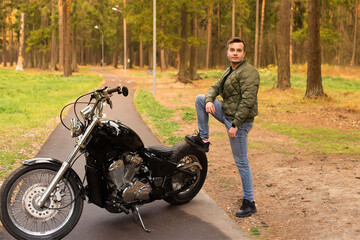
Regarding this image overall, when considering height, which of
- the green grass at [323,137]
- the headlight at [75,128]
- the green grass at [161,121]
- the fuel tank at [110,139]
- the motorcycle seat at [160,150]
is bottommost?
the green grass at [323,137]

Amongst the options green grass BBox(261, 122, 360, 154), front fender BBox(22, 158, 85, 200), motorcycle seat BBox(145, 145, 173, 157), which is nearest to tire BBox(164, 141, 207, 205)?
motorcycle seat BBox(145, 145, 173, 157)

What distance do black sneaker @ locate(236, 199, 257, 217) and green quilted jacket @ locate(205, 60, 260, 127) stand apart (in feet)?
3.66

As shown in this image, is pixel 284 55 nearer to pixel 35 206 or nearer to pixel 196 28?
pixel 196 28

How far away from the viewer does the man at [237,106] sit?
508 cm

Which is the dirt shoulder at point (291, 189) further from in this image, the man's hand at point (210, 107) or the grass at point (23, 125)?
the grass at point (23, 125)

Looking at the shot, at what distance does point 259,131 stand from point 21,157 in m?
6.67

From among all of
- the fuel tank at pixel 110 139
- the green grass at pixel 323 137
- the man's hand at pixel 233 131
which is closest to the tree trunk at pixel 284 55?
the green grass at pixel 323 137

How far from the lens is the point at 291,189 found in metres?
6.41

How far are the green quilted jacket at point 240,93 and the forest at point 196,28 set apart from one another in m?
14.0

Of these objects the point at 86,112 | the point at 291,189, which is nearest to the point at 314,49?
the point at 291,189

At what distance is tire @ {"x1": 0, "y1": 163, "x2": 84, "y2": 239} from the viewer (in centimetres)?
423

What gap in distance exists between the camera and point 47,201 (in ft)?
14.4

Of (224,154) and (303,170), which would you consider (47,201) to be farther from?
(224,154)

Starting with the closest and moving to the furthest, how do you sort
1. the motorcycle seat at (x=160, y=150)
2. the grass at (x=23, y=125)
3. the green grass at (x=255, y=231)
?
the green grass at (x=255, y=231) → the motorcycle seat at (x=160, y=150) → the grass at (x=23, y=125)
